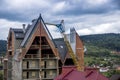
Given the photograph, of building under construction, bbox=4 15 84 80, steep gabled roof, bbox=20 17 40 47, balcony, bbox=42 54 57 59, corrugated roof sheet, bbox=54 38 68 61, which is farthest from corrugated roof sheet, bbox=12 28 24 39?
corrugated roof sheet, bbox=54 38 68 61

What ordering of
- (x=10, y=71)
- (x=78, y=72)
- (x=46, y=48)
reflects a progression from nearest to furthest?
(x=78, y=72) < (x=46, y=48) < (x=10, y=71)

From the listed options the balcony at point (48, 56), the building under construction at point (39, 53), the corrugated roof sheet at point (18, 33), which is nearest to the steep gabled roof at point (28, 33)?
the building under construction at point (39, 53)

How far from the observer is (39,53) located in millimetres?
71312

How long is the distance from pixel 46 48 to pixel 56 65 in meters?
4.41

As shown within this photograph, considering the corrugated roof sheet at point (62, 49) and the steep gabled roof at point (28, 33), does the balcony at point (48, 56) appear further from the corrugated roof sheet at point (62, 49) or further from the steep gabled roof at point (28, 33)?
the steep gabled roof at point (28, 33)

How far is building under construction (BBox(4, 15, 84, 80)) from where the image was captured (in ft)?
231

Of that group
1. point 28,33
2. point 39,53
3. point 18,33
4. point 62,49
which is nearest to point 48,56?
point 39,53

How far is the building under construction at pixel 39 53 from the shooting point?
231 feet

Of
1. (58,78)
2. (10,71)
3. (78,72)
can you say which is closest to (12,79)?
(10,71)

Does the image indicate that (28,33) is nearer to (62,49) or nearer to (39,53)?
(39,53)

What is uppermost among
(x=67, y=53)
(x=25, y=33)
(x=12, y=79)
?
(x=25, y=33)

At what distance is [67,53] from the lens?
7419 cm

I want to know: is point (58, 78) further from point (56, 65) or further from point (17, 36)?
point (17, 36)

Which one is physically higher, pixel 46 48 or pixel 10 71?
pixel 46 48
